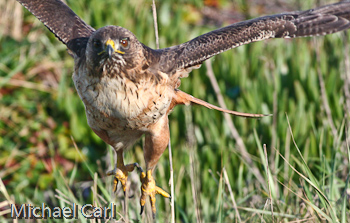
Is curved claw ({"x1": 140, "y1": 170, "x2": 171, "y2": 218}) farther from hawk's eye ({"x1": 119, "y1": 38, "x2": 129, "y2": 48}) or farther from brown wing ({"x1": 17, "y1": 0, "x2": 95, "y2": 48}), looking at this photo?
brown wing ({"x1": 17, "y1": 0, "x2": 95, "y2": 48})

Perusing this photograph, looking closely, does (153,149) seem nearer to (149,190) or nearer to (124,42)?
(149,190)

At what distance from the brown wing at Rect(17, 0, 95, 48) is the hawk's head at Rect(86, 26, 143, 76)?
0.69 m

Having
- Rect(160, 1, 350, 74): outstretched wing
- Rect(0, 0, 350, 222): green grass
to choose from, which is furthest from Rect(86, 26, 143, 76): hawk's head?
Rect(0, 0, 350, 222): green grass

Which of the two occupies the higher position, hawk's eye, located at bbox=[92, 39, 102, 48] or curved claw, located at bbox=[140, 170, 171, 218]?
hawk's eye, located at bbox=[92, 39, 102, 48]

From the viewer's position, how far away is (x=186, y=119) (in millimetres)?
4984

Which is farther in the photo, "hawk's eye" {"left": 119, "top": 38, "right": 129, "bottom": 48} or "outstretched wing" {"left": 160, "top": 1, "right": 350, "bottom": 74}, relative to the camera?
"outstretched wing" {"left": 160, "top": 1, "right": 350, "bottom": 74}

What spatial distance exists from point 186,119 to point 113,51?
6.92 ft

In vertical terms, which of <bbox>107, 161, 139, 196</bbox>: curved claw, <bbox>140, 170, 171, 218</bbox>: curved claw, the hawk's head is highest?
the hawk's head

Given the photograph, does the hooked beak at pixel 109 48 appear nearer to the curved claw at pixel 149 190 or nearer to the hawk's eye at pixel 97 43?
the hawk's eye at pixel 97 43

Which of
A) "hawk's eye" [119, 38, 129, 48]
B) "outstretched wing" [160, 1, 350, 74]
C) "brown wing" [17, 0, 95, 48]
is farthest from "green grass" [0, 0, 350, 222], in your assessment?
"hawk's eye" [119, 38, 129, 48]

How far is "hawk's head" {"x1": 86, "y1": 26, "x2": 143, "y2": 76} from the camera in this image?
302 cm

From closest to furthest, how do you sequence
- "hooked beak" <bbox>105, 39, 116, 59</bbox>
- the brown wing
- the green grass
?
1. "hooked beak" <bbox>105, 39, 116, 59</bbox>
2. the brown wing
3. the green grass

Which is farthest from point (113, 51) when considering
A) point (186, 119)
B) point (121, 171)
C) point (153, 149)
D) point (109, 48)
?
point (186, 119)

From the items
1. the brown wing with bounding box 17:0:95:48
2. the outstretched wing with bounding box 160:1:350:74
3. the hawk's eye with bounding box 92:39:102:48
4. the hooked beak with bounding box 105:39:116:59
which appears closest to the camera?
the hooked beak with bounding box 105:39:116:59
